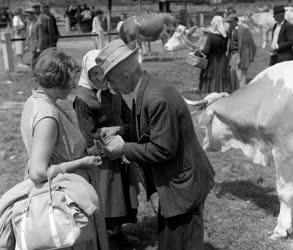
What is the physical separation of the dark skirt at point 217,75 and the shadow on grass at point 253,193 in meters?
4.21

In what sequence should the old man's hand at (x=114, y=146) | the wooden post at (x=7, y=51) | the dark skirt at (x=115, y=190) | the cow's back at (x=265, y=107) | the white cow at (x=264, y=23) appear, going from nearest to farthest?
the old man's hand at (x=114, y=146)
the dark skirt at (x=115, y=190)
the cow's back at (x=265, y=107)
the wooden post at (x=7, y=51)
the white cow at (x=264, y=23)

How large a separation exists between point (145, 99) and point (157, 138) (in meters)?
0.23

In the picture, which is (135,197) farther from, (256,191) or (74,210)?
(256,191)

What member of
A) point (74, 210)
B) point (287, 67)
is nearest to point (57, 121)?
point (74, 210)

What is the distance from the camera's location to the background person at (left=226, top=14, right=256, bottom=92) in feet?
33.1

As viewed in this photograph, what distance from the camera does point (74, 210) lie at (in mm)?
2434

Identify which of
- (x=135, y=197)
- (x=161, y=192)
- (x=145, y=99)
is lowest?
(x=135, y=197)

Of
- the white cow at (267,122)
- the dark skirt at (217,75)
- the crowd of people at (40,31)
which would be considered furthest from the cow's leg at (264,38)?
the white cow at (267,122)

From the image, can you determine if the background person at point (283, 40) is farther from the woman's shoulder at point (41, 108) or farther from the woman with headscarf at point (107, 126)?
the woman's shoulder at point (41, 108)

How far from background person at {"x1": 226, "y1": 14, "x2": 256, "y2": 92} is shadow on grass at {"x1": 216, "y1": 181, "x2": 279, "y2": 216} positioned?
183 inches

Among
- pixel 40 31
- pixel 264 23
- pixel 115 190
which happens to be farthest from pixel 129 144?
pixel 264 23

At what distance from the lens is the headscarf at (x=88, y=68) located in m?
3.48

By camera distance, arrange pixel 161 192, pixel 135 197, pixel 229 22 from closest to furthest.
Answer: pixel 161 192
pixel 135 197
pixel 229 22

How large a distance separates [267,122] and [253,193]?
1.57 m
